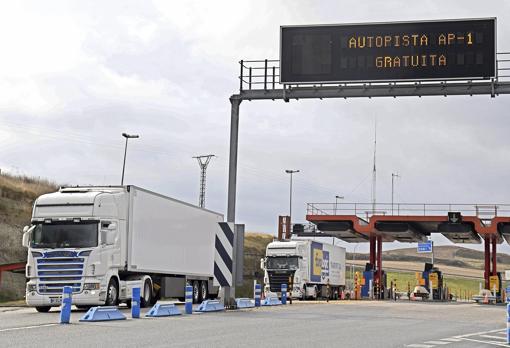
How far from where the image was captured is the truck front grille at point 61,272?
23.5m

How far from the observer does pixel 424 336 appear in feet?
53.8

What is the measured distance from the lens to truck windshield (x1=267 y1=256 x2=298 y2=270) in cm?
4728

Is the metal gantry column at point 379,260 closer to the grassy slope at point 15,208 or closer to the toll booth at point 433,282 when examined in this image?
the toll booth at point 433,282

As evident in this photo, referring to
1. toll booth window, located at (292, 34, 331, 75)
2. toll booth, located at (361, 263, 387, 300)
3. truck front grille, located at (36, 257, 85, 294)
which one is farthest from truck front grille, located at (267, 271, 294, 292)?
truck front grille, located at (36, 257, 85, 294)

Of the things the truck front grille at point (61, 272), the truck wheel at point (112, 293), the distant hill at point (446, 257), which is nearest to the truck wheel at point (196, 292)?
the truck wheel at point (112, 293)

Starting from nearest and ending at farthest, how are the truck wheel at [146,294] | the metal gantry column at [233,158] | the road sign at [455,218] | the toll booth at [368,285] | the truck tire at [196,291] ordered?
the truck wheel at [146,294], the metal gantry column at [233,158], the truck tire at [196,291], the road sign at [455,218], the toll booth at [368,285]

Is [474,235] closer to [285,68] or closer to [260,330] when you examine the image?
[285,68]

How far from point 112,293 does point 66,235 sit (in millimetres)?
2257

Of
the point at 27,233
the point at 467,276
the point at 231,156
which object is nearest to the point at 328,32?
the point at 231,156

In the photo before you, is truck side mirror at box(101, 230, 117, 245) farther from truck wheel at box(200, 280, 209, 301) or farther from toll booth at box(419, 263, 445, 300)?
toll booth at box(419, 263, 445, 300)

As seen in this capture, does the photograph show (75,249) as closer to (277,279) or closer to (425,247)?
(277,279)

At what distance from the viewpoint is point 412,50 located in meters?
27.6

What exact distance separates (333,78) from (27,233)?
454 inches

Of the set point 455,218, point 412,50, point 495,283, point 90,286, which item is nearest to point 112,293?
point 90,286
